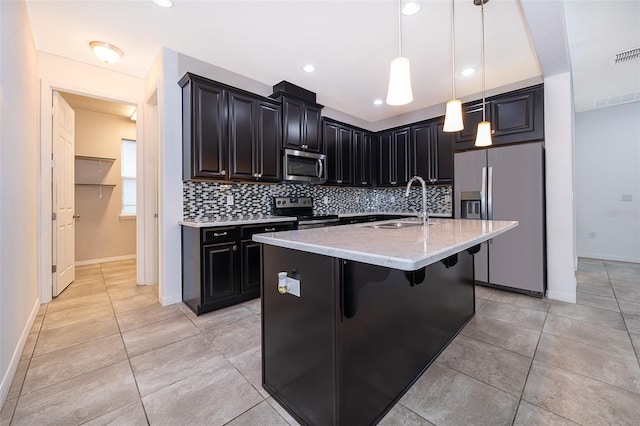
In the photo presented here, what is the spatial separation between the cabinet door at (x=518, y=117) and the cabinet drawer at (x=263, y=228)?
2.82m

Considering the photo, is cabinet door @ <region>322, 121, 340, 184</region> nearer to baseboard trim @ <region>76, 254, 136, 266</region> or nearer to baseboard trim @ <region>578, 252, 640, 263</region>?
baseboard trim @ <region>76, 254, 136, 266</region>

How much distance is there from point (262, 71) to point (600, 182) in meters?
6.07

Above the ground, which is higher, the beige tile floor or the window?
the window

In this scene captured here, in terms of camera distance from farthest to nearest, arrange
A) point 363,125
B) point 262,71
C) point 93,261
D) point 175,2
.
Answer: point 363,125
point 93,261
point 262,71
point 175,2

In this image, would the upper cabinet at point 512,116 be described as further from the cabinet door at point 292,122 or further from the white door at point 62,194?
the white door at point 62,194

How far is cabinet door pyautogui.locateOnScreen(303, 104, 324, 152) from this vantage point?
3.90 metres

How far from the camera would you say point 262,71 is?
3393mm

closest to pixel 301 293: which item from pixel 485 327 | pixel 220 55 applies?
pixel 485 327

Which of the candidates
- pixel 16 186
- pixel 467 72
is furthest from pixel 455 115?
pixel 16 186

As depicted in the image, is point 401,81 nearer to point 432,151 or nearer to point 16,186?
point 16,186

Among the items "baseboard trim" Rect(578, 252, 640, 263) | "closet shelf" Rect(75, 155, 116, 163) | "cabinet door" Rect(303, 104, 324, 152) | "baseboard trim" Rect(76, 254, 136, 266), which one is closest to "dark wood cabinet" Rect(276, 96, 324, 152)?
"cabinet door" Rect(303, 104, 324, 152)

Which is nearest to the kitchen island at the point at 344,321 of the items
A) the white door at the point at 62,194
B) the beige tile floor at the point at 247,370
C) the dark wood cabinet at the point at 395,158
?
the beige tile floor at the point at 247,370

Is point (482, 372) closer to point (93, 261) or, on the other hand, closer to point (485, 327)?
point (485, 327)

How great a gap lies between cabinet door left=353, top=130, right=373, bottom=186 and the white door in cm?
402
